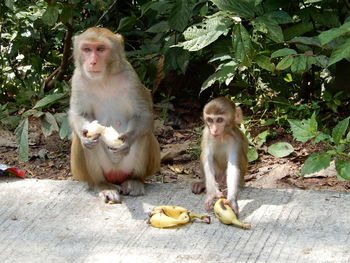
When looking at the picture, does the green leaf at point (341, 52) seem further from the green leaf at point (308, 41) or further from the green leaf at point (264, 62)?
the green leaf at point (264, 62)

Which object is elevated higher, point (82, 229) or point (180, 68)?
point (180, 68)

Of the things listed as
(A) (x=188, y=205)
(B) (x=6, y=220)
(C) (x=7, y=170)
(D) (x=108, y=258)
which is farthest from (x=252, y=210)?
(C) (x=7, y=170)

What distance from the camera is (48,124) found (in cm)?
646

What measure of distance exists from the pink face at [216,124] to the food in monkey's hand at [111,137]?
0.65 meters

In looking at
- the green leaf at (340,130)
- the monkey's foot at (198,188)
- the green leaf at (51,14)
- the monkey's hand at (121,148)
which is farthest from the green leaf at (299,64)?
the green leaf at (51,14)

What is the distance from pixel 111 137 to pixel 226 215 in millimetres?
1132

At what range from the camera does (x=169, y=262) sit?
3.55m

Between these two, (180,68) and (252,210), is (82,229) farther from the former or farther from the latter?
(180,68)

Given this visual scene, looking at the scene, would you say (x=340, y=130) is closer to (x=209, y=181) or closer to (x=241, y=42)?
(x=209, y=181)

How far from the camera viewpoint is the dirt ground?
5824 millimetres

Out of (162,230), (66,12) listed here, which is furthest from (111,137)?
(66,12)

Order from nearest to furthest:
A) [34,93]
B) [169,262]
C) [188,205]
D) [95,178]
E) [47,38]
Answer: [169,262]
[188,205]
[95,178]
[34,93]
[47,38]

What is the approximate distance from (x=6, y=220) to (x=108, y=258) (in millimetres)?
966

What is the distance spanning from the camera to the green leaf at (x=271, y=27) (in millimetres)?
4930
